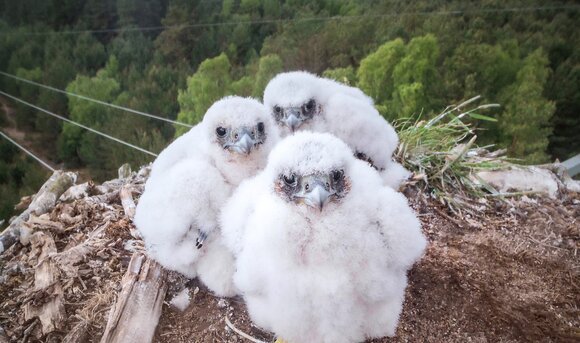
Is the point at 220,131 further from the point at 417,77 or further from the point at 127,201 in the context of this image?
the point at 417,77

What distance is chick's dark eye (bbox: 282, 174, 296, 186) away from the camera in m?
1.37

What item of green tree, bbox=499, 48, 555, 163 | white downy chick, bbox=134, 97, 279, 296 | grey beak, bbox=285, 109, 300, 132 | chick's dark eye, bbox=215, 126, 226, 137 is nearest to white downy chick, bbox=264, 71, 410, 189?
grey beak, bbox=285, 109, 300, 132

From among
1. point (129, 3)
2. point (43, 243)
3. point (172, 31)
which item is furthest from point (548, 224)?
point (129, 3)

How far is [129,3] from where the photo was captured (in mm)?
5191

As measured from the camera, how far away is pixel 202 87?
591 cm

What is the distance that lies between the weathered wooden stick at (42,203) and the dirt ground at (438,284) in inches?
Result: 2.6

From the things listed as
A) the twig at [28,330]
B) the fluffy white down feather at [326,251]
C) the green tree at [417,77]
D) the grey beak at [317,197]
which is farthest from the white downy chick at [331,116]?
the green tree at [417,77]

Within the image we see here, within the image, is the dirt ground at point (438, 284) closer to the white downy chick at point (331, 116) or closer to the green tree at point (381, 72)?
the white downy chick at point (331, 116)

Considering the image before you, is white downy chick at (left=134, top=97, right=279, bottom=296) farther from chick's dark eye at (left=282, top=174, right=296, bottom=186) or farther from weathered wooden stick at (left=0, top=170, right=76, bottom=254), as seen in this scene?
weathered wooden stick at (left=0, top=170, right=76, bottom=254)

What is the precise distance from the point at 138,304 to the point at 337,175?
1.21 metres

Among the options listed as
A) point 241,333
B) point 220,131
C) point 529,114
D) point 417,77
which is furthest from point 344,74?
point 241,333

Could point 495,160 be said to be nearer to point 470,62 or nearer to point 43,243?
point 43,243

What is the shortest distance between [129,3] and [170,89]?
46.9 inches

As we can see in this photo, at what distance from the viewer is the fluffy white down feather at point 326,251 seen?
1392 mm
